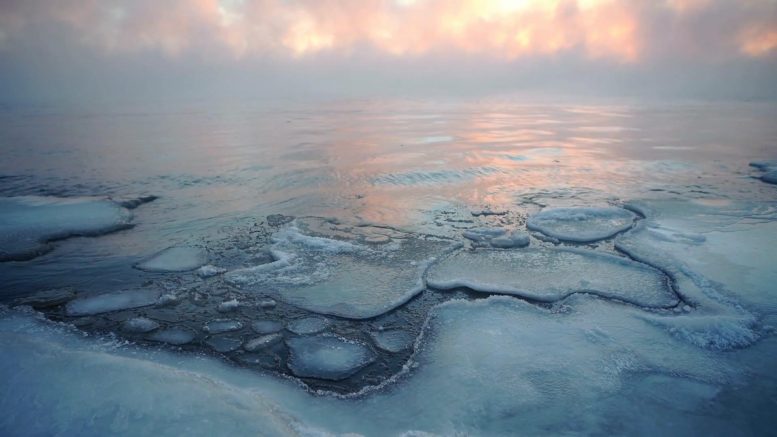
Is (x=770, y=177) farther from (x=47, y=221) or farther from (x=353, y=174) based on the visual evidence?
(x=47, y=221)

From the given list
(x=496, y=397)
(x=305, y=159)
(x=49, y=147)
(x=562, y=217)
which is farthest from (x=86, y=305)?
(x=49, y=147)

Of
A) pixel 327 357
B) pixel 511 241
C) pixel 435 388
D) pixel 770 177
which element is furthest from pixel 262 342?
Answer: pixel 770 177

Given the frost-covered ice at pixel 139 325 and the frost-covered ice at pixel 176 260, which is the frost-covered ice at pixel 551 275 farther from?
the frost-covered ice at pixel 176 260

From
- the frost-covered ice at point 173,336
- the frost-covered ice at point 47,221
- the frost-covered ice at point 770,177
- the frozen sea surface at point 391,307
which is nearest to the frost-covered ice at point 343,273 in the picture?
the frozen sea surface at point 391,307

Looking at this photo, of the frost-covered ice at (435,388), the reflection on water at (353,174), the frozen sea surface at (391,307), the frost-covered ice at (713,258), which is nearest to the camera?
the frost-covered ice at (435,388)

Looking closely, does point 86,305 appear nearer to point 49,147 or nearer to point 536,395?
point 536,395

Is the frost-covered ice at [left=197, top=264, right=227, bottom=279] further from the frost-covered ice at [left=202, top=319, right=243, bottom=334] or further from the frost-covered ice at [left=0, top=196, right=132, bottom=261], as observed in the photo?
the frost-covered ice at [left=0, top=196, right=132, bottom=261]

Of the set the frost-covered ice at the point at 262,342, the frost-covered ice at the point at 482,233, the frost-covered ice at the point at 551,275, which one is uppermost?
the frost-covered ice at the point at 482,233
